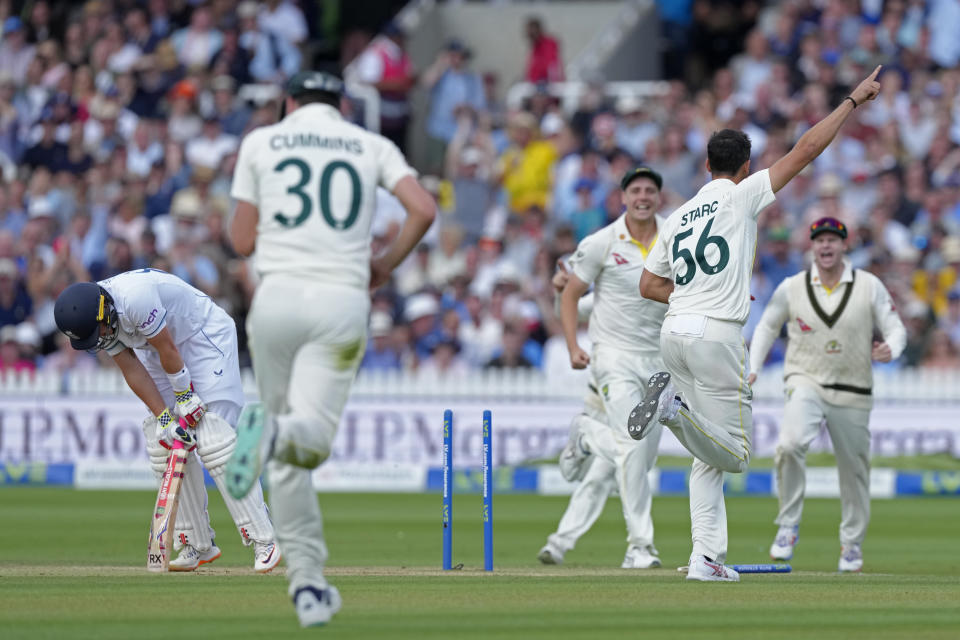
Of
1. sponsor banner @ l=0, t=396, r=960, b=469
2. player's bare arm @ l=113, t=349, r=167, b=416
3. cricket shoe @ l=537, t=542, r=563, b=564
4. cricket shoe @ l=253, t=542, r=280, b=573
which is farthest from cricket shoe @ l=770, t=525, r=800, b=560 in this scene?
sponsor banner @ l=0, t=396, r=960, b=469

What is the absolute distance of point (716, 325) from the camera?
8.56 m

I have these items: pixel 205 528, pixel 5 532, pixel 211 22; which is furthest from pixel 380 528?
pixel 211 22

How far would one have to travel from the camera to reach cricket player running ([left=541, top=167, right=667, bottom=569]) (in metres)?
10.3

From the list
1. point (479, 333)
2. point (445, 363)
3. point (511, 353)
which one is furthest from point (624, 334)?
point (479, 333)

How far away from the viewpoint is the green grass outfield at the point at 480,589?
6.75 m

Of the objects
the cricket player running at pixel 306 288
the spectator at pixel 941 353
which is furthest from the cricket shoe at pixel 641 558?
the spectator at pixel 941 353

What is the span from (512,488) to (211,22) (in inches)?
404

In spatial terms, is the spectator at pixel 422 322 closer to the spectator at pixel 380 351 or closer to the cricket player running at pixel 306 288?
the spectator at pixel 380 351

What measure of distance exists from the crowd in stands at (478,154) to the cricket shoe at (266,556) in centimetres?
944

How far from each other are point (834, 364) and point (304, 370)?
5619mm

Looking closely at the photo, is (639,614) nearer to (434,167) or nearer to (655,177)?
(655,177)

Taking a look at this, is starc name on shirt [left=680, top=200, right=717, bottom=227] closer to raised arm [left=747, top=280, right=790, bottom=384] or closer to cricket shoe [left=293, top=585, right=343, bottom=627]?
raised arm [left=747, top=280, right=790, bottom=384]

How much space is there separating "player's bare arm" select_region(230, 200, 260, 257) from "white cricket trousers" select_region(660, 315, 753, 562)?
8.64 feet

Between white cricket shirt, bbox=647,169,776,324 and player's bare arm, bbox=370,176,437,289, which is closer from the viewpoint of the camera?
player's bare arm, bbox=370,176,437,289
